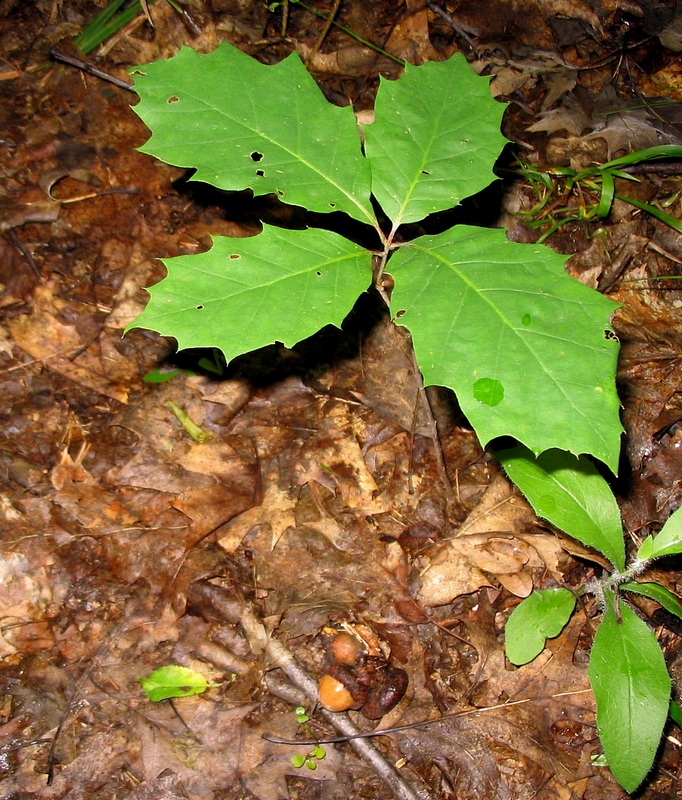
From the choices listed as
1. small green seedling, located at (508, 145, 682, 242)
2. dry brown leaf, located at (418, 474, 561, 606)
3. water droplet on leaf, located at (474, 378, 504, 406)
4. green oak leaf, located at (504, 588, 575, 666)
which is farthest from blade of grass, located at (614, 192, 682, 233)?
water droplet on leaf, located at (474, 378, 504, 406)

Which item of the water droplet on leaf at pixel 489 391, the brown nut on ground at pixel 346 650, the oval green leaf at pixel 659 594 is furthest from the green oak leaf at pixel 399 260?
the brown nut on ground at pixel 346 650

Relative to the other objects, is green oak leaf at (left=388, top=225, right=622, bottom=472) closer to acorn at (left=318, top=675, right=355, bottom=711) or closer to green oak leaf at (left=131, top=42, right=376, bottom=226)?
green oak leaf at (left=131, top=42, right=376, bottom=226)

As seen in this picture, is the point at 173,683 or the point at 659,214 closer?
the point at 173,683

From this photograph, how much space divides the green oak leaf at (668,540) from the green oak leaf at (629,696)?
0.31 m

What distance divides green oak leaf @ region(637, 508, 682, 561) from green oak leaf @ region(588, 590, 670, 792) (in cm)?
31

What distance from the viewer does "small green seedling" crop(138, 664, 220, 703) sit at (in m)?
2.38

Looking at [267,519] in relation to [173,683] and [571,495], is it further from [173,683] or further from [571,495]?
[571,495]

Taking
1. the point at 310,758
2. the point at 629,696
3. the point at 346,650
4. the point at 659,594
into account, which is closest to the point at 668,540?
the point at 659,594

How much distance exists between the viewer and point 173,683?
7.89 feet

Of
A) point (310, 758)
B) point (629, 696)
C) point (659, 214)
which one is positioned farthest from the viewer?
point (659, 214)

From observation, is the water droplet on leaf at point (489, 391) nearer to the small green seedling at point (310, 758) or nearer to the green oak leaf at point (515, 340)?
the green oak leaf at point (515, 340)

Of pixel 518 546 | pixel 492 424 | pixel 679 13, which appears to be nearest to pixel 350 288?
pixel 492 424

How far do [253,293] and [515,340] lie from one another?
2.48 ft

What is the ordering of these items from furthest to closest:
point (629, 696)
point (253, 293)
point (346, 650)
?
1. point (346, 650)
2. point (629, 696)
3. point (253, 293)
